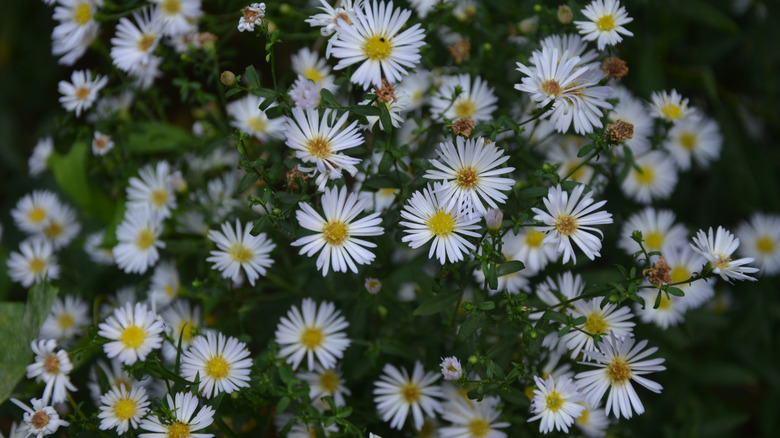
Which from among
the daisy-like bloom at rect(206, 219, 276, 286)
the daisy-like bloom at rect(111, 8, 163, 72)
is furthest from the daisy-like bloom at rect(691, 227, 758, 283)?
the daisy-like bloom at rect(111, 8, 163, 72)

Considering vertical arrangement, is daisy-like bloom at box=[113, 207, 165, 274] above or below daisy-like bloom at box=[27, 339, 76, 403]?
above

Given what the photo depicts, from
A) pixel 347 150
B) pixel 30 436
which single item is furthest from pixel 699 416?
pixel 30 436

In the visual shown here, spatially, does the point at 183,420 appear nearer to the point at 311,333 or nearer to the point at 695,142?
the point at 311,333

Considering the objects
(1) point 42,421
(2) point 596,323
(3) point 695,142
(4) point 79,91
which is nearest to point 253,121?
(4) point 79,91

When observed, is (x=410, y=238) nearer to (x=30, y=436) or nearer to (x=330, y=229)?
(x=330, y=229)

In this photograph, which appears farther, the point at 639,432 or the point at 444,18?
the point at 639,432

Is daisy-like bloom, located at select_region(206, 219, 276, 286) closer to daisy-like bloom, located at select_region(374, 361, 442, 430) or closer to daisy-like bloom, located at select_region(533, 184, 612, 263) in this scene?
daisy-like bloom, located at select_region(374, 361, 442, 430)
